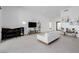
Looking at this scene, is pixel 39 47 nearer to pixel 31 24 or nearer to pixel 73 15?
pixel 73 15

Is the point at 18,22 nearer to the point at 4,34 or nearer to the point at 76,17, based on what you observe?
the point at 4,34

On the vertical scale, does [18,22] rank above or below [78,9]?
below

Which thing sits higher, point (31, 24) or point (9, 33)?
point (31, 24)

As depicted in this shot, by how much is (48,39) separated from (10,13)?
5.45 m

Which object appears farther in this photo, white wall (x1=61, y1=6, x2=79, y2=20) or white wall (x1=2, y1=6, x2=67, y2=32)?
white wall (x1=2, y1=6, x2=67, y2=32)

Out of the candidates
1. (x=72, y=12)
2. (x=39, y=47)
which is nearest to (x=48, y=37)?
(x=39, y=47)

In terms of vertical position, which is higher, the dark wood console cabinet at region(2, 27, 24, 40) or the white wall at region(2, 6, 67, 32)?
the white wall at region(2, 6, 67, 32)

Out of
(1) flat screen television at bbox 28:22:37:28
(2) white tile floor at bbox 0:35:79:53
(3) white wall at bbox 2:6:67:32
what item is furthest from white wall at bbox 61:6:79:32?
(1) flat screen television at bbox 28:22:37:28

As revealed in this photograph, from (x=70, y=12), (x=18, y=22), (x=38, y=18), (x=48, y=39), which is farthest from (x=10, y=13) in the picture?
(x=70, y=12)

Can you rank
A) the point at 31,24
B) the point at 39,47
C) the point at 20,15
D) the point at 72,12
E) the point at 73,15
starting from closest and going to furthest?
the point at 39,47 < the point at 73,15 < the point at 72,12 < the point at 20,15 < the point at 31,24

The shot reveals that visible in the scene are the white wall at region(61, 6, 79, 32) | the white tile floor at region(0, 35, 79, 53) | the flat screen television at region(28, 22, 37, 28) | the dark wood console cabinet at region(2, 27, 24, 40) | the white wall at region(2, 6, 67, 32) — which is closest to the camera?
the white tile floor at region(0, 35, 79, 53)

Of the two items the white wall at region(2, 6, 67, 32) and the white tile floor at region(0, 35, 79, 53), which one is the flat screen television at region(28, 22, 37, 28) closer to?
the white wall at region(2, 6, 67, 32)

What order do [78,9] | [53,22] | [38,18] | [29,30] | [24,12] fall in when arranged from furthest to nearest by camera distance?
1. [53,22]
2. [38,18]
3. [29,30]
4. [24,12]
5. [78,9]
